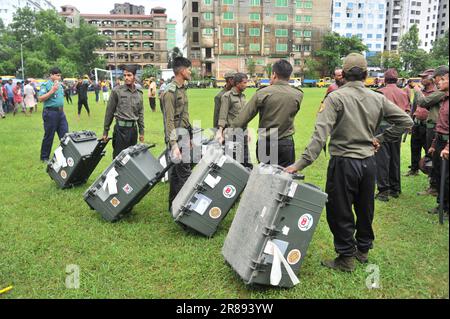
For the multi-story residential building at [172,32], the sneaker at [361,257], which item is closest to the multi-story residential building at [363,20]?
the multi-story residential building at [172,32]

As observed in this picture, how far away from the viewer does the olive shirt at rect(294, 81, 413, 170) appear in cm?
308

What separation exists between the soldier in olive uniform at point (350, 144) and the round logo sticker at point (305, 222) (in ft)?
1.02

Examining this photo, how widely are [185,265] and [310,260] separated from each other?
127 cm

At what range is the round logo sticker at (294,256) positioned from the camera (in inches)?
126

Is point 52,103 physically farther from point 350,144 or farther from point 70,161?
point 350,144

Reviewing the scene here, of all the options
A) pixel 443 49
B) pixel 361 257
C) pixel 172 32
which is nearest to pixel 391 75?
pixel 361 257

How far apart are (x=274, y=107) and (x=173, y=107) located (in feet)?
4.09

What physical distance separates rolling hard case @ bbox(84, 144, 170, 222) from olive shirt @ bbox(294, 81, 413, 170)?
7.11ft

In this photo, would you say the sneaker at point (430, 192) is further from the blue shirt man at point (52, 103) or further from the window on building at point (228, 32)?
the window on building at point (228, 32)

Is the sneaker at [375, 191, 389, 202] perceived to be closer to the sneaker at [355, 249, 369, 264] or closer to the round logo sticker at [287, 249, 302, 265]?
the sneaker at [355, 249, 369, 264]

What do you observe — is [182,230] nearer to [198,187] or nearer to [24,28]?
[198,187]

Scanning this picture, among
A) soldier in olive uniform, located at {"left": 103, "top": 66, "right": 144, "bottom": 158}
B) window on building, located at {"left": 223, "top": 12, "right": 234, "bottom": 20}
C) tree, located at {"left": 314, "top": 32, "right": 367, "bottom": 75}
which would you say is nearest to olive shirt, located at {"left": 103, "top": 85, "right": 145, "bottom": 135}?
soldier in olive uniform, located at {"left": 103, "top": 66, "right": 144, "bottom": 158}

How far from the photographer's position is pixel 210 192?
13.4 feet
